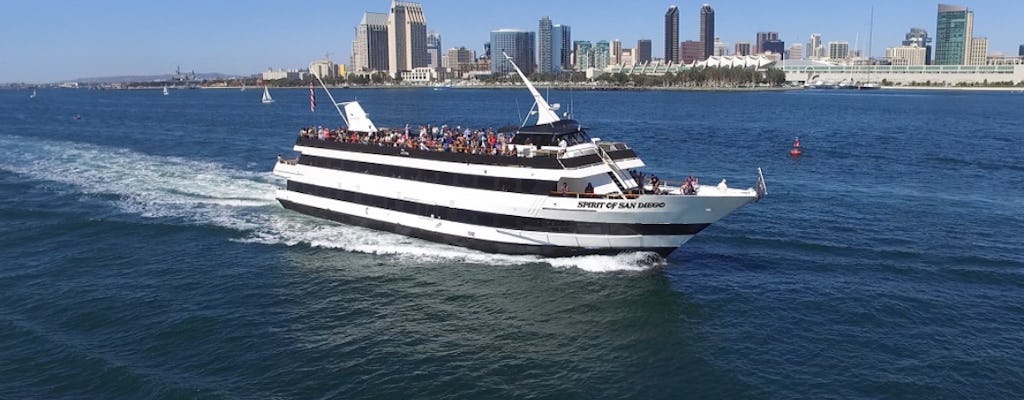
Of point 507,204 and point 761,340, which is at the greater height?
point 507,204

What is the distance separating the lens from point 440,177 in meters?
30.6

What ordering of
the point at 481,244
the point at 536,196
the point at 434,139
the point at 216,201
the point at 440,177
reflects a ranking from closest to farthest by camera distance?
the point at 536,196, the point at 481,244, the point at 440,177, the point at 434,139, the point at 216,201

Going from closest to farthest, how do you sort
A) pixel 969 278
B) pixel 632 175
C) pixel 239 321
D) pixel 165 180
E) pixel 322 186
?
pixel 239 321 < pixel 969 278 < pixel 632 175 < pixel 322 186 < pixel 165 180

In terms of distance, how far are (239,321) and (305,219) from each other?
44.0 feet

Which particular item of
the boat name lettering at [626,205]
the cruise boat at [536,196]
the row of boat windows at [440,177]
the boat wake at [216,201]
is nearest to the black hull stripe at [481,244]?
the cruise boat at [536,196]

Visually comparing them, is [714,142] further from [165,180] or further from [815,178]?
[165,180]

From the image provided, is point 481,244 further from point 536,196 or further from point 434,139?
point 434,139

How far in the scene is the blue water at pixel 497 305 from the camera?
19609mm

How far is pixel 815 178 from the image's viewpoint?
1972 inches

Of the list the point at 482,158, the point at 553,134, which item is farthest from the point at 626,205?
the point at 482,158

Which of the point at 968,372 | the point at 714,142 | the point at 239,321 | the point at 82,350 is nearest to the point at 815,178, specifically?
the point at 714,142

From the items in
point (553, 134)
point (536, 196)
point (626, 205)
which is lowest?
point (626, 205)

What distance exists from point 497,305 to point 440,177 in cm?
754

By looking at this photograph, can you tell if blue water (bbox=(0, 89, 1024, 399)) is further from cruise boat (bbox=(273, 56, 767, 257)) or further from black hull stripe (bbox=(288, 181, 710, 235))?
black hull stripe (bbox=(288, 181, 710, 235))
